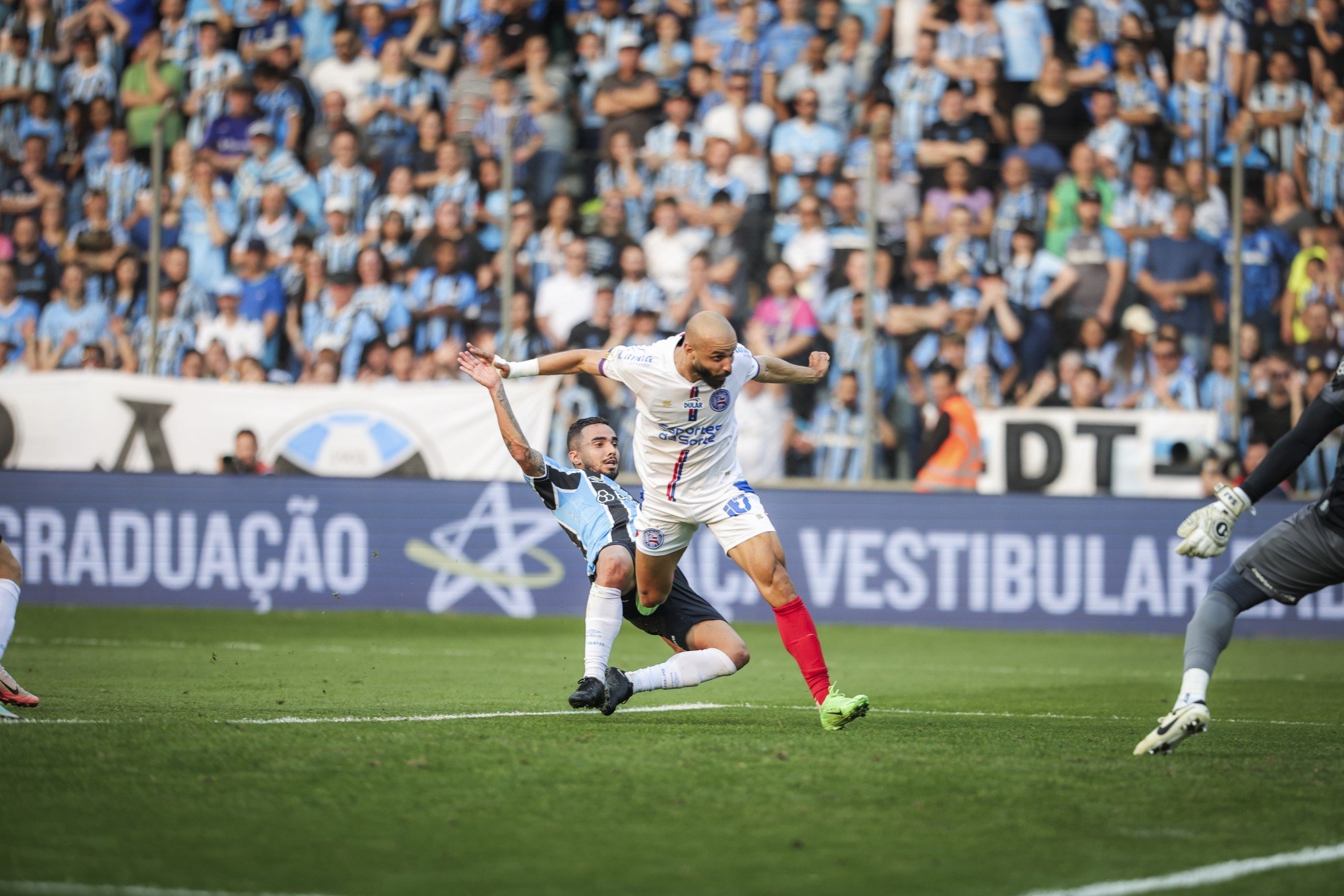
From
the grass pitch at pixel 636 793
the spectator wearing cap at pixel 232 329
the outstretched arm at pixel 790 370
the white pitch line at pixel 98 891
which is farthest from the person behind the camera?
the spectator wearing cap at pixel 232 329

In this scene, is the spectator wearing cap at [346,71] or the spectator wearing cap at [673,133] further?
the spectator wearing cap at [346,71]

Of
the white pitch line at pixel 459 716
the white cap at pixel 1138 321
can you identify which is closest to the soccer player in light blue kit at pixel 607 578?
the white pitch line at pixel 459 716

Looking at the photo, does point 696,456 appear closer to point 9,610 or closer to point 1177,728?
point 1177,728

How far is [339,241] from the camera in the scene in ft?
60.5

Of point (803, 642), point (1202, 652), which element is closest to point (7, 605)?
point (803, 642)

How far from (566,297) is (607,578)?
29.4 feet

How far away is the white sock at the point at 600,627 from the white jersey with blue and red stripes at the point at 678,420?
70cm

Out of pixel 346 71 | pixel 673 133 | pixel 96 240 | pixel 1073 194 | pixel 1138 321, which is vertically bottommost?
pixel 1138 321

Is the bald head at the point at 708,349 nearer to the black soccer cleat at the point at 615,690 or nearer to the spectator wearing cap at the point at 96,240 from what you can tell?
the black soccer cleat at the point at 615,690

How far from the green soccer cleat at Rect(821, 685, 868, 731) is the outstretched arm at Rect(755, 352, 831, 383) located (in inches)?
69.4

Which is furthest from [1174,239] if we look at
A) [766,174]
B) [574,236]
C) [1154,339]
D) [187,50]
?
[187,50]

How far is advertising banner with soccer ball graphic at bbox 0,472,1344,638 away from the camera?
16.4 metres

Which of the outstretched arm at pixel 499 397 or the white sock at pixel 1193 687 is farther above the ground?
the outstretched arm at pixel 499 397

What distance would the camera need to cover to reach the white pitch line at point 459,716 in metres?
7.88
